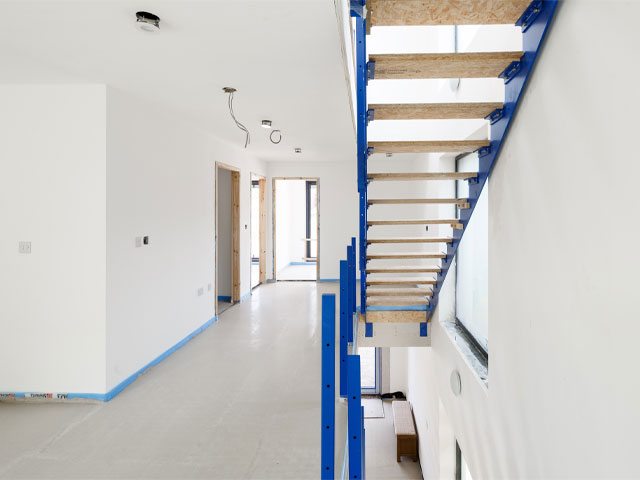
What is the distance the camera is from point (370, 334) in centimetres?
473

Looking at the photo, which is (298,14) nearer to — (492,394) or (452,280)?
(492,394)

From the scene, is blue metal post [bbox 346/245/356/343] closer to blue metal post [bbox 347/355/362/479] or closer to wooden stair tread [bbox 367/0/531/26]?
blue metal post [bbox 347/355/362/479]

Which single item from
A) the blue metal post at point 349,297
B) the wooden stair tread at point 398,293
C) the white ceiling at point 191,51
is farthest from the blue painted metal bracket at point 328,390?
the wooden stair tread at point 398,293

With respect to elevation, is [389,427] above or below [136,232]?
below

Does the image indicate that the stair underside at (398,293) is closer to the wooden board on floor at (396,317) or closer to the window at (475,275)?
the wooden board on floor at (396,317)

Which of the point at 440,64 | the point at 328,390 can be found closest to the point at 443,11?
the point at 440,64

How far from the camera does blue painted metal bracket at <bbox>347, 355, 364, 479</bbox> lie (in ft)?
6.10

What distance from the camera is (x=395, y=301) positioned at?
4523 mm

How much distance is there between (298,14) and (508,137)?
1.32 metres

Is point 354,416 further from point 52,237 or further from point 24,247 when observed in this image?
point 24,247

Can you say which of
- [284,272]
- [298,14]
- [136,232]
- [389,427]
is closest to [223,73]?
[298,14]

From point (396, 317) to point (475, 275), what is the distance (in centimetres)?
125

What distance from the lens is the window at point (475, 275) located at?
10.9 feet

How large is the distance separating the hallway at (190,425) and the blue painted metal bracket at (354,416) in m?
0.79
